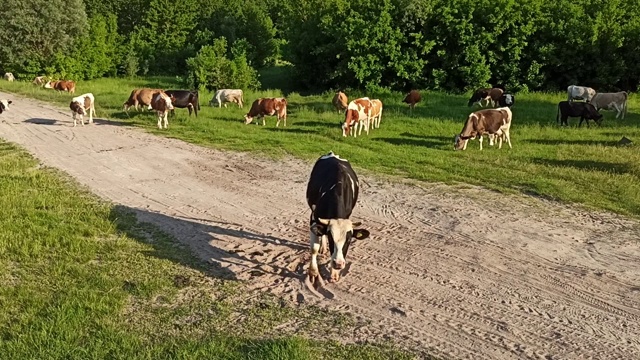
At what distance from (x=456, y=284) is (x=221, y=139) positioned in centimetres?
1275

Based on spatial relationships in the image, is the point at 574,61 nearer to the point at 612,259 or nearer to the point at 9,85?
the point at 612,259

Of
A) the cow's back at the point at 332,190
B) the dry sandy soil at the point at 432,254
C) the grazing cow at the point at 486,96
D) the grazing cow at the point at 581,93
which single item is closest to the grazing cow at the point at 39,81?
the dry sandy soil at the point at 432,254

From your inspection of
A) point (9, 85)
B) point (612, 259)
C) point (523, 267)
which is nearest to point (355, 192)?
point (523, 267)

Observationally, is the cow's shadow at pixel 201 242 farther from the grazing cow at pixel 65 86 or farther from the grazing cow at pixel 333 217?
the grazing cow at pixel 65 86

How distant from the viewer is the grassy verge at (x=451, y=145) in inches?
531

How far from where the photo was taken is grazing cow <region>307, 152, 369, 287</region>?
788 cm

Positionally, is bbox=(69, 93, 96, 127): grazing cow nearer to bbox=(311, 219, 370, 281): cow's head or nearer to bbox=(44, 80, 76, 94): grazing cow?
bbox=(44, 80, 76, 94): grazing cow

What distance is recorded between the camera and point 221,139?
19359 millimetres

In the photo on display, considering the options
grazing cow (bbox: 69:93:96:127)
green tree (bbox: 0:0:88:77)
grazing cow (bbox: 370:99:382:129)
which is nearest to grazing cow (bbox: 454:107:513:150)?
grazing cow (bbox: 370:99:382:129)

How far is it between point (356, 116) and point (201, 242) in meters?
11.6

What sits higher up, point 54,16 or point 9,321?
point 54,16

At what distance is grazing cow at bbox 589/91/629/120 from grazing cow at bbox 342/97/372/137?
11417 millimetres

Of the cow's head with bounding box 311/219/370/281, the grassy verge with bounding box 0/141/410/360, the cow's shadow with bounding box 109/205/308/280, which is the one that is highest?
the cow's head with bounding box 311/219/370/281

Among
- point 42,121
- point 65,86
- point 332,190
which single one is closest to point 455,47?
point 42,121
